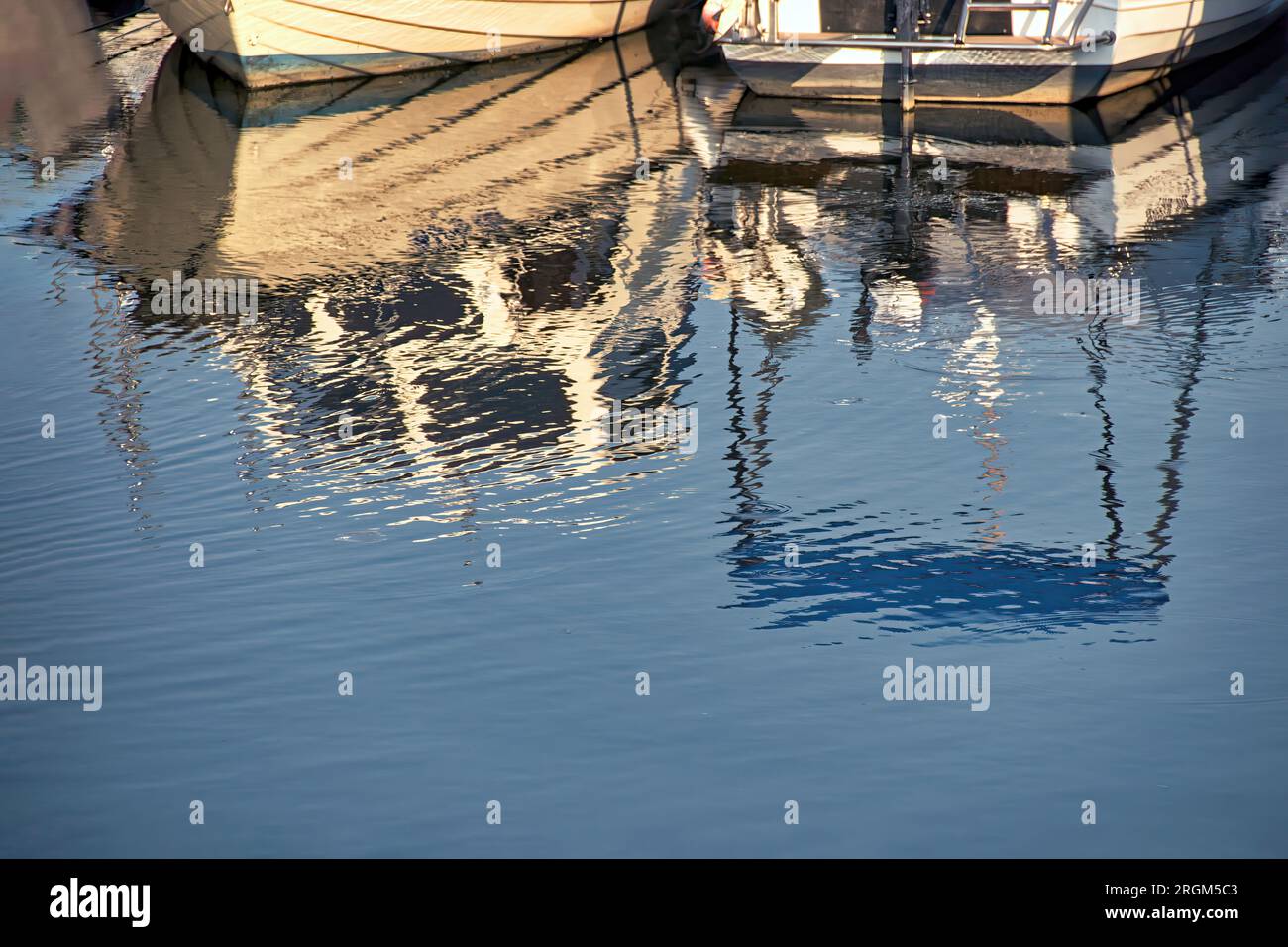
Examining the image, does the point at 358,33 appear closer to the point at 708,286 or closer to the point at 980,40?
the point at 980,40

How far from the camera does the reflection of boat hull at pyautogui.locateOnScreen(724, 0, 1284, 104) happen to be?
21.3m

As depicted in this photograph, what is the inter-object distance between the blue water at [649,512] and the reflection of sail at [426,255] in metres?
0.07

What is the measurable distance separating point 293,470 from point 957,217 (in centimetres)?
856

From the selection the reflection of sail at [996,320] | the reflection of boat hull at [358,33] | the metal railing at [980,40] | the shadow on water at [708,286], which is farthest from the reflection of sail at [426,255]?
the metal railing at [980,40]

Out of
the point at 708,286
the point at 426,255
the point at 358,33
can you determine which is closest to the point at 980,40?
the point at 708,286

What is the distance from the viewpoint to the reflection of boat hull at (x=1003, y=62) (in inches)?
838

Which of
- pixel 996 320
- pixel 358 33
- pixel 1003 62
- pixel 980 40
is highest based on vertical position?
pixel 358 33

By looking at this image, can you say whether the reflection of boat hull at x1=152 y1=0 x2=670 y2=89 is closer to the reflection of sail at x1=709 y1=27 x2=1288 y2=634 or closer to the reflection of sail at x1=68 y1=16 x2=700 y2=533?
the reflection of sail at x1=68 y1=16 x2=700 y2=533

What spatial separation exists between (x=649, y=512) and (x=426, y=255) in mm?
6520

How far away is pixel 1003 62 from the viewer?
842 inches

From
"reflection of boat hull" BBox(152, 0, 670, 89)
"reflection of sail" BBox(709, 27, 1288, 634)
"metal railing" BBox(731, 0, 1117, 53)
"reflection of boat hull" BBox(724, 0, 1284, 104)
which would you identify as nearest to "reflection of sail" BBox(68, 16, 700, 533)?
"reflection of boat hull" BBox(152, 0, 670, 89)

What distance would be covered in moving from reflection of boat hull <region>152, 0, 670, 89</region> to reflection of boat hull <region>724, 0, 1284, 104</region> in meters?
5.52
